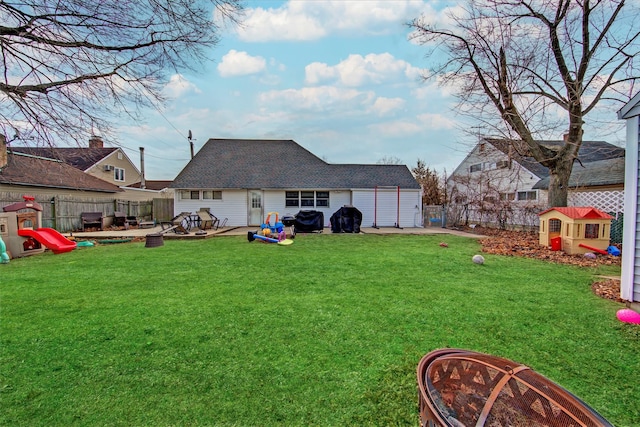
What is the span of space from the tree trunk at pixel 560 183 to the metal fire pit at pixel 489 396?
11471mm

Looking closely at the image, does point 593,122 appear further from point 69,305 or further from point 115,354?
point 69,305

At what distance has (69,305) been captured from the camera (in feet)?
13.4

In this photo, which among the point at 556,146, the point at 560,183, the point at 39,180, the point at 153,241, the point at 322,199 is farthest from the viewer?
the point at 322,199

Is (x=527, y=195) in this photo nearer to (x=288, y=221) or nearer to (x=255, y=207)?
(x=288, y=221)

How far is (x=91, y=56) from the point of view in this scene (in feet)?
15.9

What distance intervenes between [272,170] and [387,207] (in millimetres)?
7281

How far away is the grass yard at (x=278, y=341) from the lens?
2.09 m

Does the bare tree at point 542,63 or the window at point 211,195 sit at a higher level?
the bare tree at point 542,63

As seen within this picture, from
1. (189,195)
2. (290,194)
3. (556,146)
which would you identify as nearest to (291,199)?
(290,194)

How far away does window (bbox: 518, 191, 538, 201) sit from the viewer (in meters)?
17.8

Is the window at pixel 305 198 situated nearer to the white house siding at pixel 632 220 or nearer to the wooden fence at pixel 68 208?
the wooden fence at pixel 68 208

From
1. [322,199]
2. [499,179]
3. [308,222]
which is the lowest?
[308,222]

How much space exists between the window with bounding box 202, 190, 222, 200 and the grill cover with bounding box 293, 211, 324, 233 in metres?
6.19

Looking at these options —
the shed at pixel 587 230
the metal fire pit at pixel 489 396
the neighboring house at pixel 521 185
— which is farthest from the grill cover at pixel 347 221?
the metal fire pit at pixel 489 396
